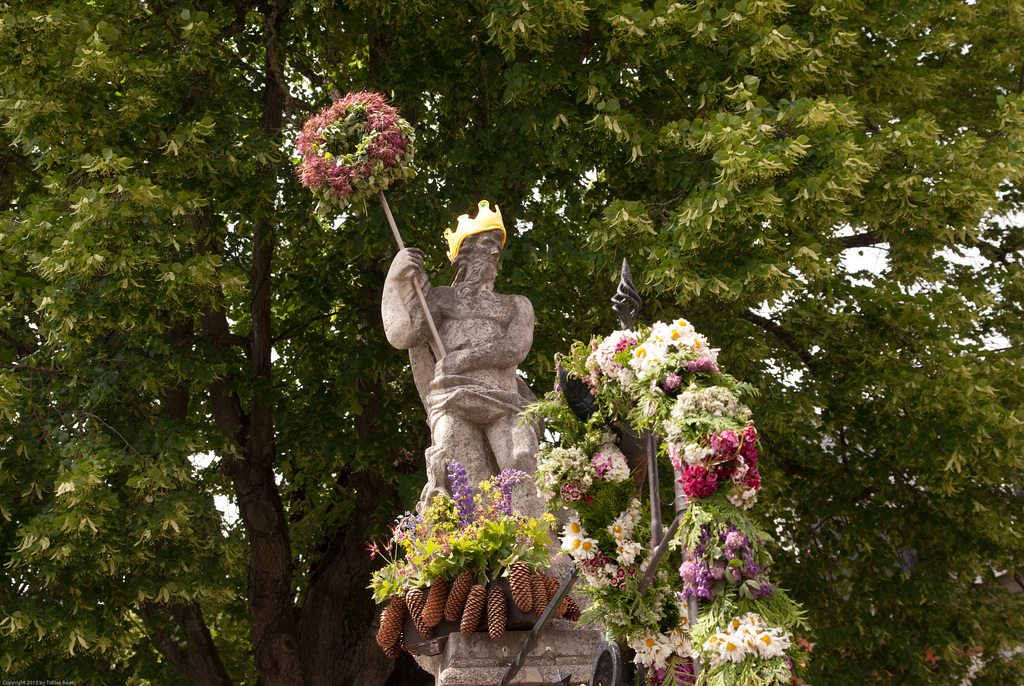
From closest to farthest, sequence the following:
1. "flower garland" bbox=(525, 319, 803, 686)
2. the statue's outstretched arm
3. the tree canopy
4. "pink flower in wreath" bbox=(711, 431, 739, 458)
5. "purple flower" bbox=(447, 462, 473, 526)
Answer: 1. "flower garland" bbox=(525, 319, 803, 686)
2. "pink flower in wreath" bbox=(711, 431, 739, 458)
3. "purple flower" bbox=(447, 462, 473, 526)
4. the statue's outstretched arm
5. the tree canopy

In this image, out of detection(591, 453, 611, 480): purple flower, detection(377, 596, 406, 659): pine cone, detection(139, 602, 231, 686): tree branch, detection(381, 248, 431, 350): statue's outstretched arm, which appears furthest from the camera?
detection(139, 602, 231, 686): tree branch

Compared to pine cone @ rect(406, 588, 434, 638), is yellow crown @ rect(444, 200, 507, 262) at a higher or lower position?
higher

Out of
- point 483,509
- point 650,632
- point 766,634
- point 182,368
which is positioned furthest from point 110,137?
point 766,634

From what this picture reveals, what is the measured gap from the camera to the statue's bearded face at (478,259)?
6.10 metres

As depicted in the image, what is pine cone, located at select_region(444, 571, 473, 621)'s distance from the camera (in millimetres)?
4465

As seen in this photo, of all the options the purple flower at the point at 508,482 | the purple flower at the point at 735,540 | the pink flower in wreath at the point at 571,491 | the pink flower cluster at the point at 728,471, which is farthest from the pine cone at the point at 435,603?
the purple flower at the point at 735,540

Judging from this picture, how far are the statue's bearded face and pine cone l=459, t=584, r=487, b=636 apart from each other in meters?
2.23

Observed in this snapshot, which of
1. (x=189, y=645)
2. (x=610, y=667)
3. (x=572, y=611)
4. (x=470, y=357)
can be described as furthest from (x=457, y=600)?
(x=189, y=645)

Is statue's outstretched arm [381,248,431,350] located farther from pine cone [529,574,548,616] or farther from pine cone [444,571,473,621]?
pine cone [529,574,548,616]

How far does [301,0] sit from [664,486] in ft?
18.2

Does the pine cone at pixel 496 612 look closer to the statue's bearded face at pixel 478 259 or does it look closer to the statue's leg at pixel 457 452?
the statue's leg at pixel 457 452

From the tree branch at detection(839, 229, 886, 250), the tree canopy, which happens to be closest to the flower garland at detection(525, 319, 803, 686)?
the tree canopy

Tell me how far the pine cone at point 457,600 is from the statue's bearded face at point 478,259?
7.11 ft

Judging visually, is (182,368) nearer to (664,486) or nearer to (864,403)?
(664,486)
